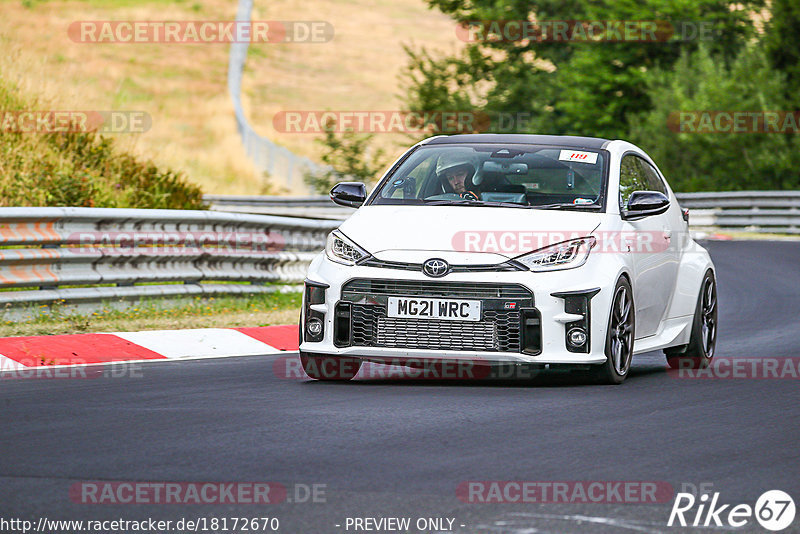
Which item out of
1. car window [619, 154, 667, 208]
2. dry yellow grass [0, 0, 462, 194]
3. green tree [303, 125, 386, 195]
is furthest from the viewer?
dry yellow grass [0, 0, 462, 194]

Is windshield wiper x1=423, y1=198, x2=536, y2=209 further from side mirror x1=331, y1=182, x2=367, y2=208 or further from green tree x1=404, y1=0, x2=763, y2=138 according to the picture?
green tree x1=404, y1=0, x2=763, y2=138

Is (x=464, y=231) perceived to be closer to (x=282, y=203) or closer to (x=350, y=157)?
(x=350, y=157)

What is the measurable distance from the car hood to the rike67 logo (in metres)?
3.30

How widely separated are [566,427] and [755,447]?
3.22 feet

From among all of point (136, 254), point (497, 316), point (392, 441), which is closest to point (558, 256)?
point (497, 316)

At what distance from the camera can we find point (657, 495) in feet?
19.1

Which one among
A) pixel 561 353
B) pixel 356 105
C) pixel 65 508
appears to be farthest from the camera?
pixel 356 105

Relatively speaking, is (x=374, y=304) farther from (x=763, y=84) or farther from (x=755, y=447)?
(x=763, y=84)

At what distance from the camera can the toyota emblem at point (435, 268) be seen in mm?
8781

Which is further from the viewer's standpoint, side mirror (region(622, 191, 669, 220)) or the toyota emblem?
side mirror (region(622, 191, 669, 220))

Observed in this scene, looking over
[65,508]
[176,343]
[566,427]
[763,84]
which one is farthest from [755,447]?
[763,84]

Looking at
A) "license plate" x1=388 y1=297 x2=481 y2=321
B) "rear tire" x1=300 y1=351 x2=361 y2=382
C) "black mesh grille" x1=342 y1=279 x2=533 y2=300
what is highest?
"black mesh grille" x1=342 y1=279 x2=533 y2=300

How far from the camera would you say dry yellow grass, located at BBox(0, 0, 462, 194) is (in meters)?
66.6

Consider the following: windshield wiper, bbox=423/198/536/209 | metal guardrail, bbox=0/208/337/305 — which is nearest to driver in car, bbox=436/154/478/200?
windshield wiper, bbox=423/198/536/209
